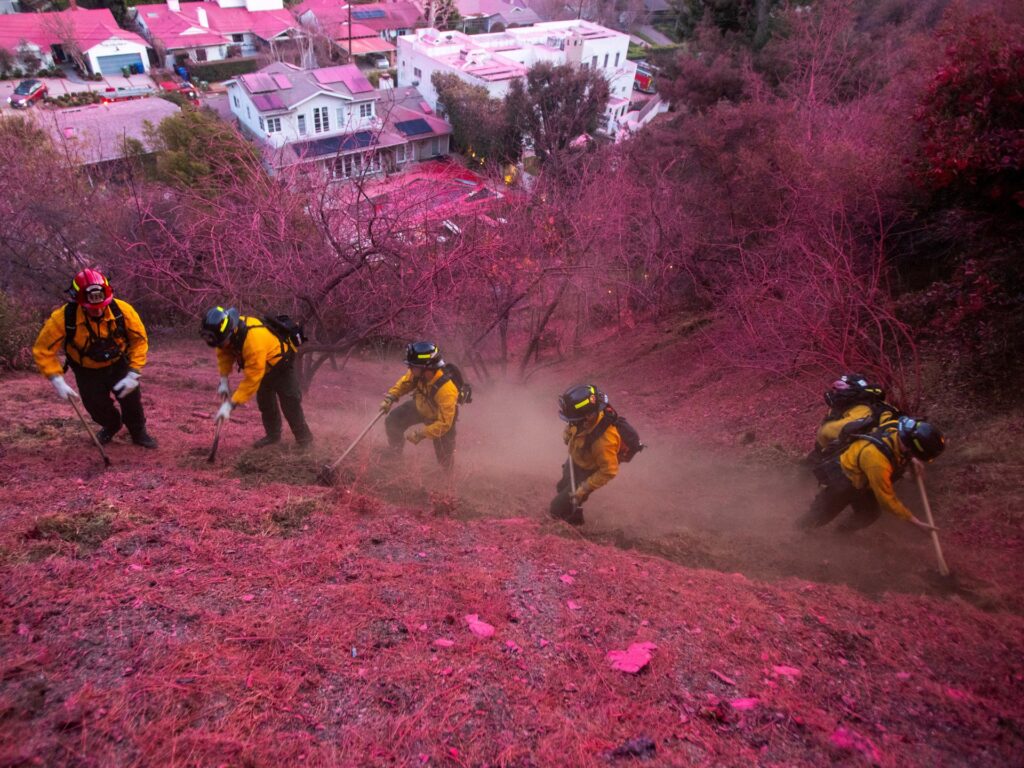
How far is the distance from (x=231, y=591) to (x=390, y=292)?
603cm

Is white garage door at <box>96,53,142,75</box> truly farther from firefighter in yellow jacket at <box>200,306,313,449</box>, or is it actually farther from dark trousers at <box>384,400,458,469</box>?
dark trousers at <box>384,400,458,469</box>

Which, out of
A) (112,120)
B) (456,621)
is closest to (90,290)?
(456,621)

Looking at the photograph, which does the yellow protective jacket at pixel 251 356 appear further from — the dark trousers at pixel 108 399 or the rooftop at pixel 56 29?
the rooftop at pixel 56 29

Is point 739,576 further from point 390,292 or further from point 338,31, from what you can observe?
point 338,31

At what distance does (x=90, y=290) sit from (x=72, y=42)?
4501 cm

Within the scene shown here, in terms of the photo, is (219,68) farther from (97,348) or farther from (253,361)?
(253,361)

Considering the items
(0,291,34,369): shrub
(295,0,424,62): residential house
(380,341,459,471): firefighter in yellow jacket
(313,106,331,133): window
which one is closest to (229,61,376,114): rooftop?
(313,106,331,133): window

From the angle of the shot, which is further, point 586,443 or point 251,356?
point 586,443

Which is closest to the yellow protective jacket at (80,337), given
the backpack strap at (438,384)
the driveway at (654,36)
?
the backpack strap at (438,384)

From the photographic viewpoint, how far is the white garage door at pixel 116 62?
124 ft

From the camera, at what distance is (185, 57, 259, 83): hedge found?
131 feet

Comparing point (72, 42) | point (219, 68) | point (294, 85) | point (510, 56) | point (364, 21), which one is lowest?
point (219, 68)

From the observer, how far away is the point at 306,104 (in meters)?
27.4

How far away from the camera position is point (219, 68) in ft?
133
